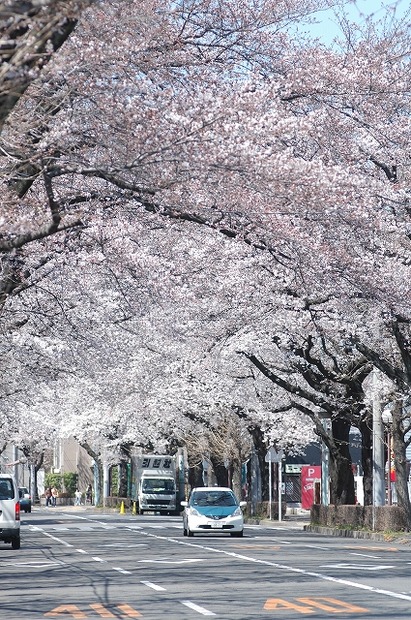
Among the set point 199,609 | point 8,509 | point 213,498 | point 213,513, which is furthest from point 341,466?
point 199,609

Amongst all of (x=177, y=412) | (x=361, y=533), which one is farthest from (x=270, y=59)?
(x=177, y=412)

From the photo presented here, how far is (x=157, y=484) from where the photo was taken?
72.2 metres

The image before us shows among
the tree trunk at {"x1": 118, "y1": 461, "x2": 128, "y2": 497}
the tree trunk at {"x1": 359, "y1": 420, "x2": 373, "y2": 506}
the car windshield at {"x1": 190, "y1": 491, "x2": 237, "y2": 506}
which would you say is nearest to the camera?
the car windshield at {"x1": 190, "y1": 491, "x2": 237, "y2": 506}

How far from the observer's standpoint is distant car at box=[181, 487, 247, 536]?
37.1 metres

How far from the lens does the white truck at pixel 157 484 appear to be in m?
72.1

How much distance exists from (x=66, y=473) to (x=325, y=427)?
8063cm

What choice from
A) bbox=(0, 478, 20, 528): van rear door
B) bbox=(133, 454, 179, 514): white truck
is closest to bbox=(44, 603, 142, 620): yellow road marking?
bbox=(0, 478, 20, 528): van rear door

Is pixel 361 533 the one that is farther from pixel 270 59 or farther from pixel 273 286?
pixel 270 59

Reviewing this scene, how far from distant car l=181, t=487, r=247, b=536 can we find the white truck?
112 ft

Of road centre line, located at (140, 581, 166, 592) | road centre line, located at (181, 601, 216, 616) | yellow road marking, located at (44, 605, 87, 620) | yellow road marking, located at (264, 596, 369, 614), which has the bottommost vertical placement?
yellow road marking, located at (44, 605, 87, 620)

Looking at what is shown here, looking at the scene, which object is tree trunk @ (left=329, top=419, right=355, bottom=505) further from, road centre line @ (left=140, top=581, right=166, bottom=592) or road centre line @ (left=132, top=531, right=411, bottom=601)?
road centre line @ (left=140, top=581, right=166, bottom=592)

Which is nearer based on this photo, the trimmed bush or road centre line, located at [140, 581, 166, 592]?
road centre line, located at [140, 581, 166, 592]

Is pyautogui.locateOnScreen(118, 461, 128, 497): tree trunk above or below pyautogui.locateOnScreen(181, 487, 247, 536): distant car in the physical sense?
above

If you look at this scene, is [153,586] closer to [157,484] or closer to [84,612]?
[84,612]
